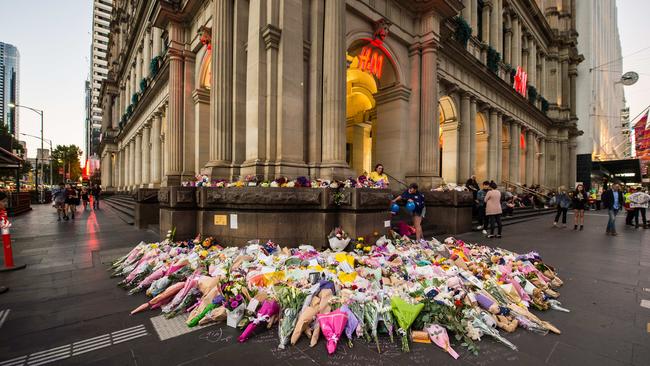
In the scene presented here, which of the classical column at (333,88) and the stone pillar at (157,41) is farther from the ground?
the stone pillar at (157,41)

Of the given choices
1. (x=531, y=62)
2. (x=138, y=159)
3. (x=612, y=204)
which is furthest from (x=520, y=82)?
(x=138, y=159)

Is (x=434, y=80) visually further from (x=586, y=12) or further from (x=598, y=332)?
(x=586, y=12)

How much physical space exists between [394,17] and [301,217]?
9305 millimetres

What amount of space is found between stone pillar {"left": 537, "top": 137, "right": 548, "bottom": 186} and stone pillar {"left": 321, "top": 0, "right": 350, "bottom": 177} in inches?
1183

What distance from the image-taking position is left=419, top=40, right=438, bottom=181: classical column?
38.8 feet

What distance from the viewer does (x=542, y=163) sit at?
29.5m

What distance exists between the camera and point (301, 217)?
263 inches

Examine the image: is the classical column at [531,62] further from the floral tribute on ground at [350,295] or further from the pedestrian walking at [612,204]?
the floral tribute on ground at [350,295]

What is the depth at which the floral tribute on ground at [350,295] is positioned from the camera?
314cm

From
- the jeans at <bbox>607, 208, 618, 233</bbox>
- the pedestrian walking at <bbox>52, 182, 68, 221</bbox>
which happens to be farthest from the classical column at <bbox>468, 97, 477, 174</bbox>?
the pedestrian walking at <bbox>52, 182, 68, 221</bbox>

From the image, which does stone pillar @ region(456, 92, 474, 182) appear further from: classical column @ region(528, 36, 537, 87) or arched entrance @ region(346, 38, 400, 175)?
classical column @ region(528, 36, 537, 87)

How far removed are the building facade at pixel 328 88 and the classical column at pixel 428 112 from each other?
0.14ft

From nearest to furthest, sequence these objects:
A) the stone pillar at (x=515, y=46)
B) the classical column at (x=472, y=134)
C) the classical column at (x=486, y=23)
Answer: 1. the classical column at (x=472, y=134)
2. the classical column at (x=486, y=23)
3. the stone pillar at (x=515, y=46)

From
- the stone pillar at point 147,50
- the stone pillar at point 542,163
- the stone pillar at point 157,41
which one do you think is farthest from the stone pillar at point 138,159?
the stone pillar at point 542,163
